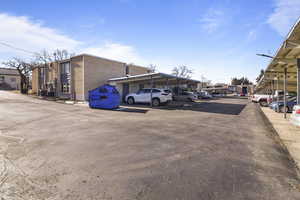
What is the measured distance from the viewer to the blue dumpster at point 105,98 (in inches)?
525

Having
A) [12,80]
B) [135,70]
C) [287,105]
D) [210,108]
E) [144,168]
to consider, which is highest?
[12,80]

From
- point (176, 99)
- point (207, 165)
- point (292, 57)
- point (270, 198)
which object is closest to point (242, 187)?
point (270, 198)

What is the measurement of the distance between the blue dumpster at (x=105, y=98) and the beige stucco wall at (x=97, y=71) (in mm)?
6630

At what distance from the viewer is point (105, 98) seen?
527 inches

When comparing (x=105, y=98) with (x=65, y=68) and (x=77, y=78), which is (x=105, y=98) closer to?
(x=77, y=78)

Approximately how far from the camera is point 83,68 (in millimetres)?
19188

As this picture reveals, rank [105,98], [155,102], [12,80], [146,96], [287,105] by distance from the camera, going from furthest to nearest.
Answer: [12,80] < [146,96] < [155,102] < [105,98] < [287,105]

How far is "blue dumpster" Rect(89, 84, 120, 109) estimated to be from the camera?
1334cm

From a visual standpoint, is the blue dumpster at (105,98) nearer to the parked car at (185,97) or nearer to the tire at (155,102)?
the tire at (155,102)

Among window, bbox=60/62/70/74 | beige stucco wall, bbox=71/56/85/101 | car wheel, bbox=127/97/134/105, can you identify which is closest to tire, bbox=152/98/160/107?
car wheel, bbox=127/97/134/105

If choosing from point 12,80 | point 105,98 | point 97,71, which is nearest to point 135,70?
point 97,71

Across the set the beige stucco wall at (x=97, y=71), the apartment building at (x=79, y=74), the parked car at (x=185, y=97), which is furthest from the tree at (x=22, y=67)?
the parked car at (x=185, y=97)

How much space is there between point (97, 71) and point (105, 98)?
858cm

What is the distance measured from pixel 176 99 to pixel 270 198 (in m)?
22.0
